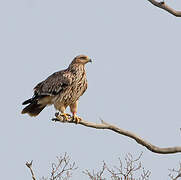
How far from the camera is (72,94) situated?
28.9ft

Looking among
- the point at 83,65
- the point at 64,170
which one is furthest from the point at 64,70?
the point at 64,170

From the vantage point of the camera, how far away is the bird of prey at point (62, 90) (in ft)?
28.9

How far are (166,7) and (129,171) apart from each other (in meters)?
2.55

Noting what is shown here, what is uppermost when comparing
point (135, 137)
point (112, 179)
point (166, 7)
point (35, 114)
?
point (166, 7)

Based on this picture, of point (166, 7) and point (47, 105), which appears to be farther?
point (47, 105)

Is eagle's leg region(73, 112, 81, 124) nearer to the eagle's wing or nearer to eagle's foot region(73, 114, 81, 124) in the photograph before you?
eagle's foot region(73, 114, 81, 124)

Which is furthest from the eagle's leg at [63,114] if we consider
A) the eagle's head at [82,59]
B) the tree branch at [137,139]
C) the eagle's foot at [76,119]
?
the tree branch at [137,139]

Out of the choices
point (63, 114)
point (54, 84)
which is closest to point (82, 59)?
point (54, 84)

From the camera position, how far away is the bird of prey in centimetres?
881

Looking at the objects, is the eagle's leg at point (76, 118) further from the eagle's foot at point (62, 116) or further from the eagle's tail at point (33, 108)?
the eagle's tail at point (33, 108)

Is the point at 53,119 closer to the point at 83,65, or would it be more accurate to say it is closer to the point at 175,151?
the point at 83,65

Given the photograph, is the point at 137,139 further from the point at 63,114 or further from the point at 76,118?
the point at 63,114

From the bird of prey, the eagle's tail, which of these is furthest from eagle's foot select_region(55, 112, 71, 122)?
the eagle's tail

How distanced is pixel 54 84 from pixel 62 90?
0.29 meters
